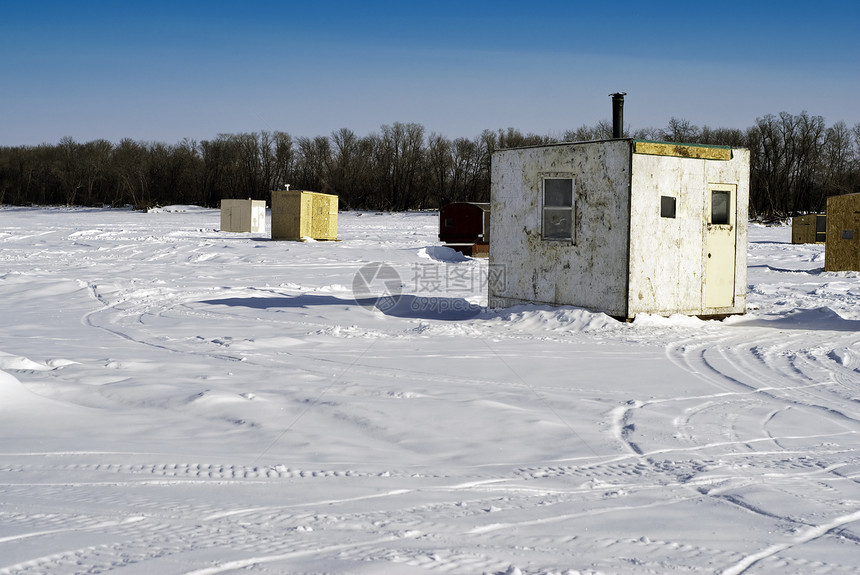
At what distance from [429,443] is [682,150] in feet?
27.7

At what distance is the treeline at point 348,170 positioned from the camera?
7494 cm

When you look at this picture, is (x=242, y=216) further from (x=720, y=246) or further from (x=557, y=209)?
(x=720, y=246)

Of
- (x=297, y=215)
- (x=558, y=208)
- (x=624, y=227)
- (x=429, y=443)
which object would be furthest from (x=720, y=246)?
(x=297, y=215)

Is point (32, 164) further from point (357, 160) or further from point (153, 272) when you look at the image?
point (153, 272)

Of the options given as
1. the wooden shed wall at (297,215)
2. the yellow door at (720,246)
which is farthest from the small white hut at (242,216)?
the yellow door at (720,246)

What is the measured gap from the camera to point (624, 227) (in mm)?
12109

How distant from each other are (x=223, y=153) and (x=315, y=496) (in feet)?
274

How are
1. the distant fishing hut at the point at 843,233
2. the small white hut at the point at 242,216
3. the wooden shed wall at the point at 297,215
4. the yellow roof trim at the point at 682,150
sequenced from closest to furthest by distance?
the yellow roof trim at the point at 682,150 → the distant fishing hut at the point at 843,233 → the wooden shed wall at the point at 297,215 → the small white hut at the point at 242,216

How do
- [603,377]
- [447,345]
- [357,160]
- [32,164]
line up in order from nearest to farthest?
[603,377] < [447,345] < [357,160] < [32,164]

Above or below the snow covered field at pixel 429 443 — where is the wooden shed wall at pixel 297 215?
above

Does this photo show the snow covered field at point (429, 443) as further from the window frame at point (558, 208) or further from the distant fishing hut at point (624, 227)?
the window frame at point (558, 208)

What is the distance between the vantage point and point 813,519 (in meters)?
4.30

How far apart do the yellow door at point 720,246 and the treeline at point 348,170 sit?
6089cm

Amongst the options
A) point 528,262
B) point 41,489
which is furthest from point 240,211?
point 41,489
